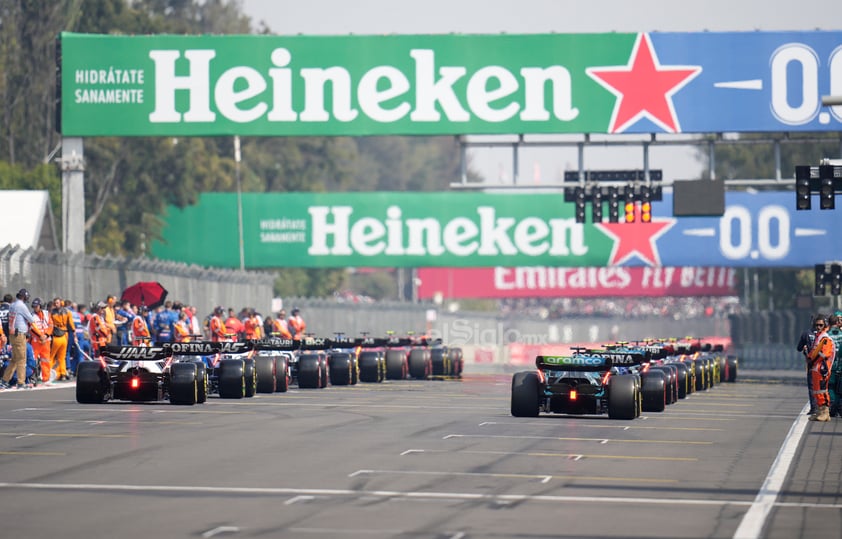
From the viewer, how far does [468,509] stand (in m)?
13.8

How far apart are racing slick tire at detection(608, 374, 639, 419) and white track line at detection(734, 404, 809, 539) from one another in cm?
262

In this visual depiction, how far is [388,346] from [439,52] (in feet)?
32.3

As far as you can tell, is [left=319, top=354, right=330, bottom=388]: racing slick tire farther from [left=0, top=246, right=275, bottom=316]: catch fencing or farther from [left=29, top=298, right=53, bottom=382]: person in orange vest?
[left=0, top=246, right=275, bottom=316]: catch fencing

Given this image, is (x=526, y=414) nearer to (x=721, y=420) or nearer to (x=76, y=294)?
(x=721, y=420)

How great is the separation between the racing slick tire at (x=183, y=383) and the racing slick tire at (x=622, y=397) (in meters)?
6.57

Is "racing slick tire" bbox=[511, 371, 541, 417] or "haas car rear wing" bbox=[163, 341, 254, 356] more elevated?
"haas car rear wing" bbox=[163, 341, 254, 356]

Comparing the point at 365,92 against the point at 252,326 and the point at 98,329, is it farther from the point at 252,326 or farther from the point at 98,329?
the point at 98,329

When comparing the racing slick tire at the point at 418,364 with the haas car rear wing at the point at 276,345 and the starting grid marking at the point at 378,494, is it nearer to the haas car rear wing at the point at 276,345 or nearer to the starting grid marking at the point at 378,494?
the haas car rear wing at the point at 276,345

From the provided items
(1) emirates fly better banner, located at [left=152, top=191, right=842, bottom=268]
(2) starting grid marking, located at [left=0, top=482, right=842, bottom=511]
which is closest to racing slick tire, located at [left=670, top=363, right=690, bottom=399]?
(2) starting grid marking, located at [left=0, top=482, right=842, bottom=511]

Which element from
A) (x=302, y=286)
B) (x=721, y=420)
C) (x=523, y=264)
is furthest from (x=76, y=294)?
(x=302, y=286)

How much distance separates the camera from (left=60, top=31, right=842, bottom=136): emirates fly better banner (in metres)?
45.9

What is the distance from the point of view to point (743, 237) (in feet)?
190

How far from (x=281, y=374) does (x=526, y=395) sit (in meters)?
7.60

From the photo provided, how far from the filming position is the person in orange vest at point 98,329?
3609 centimetres
